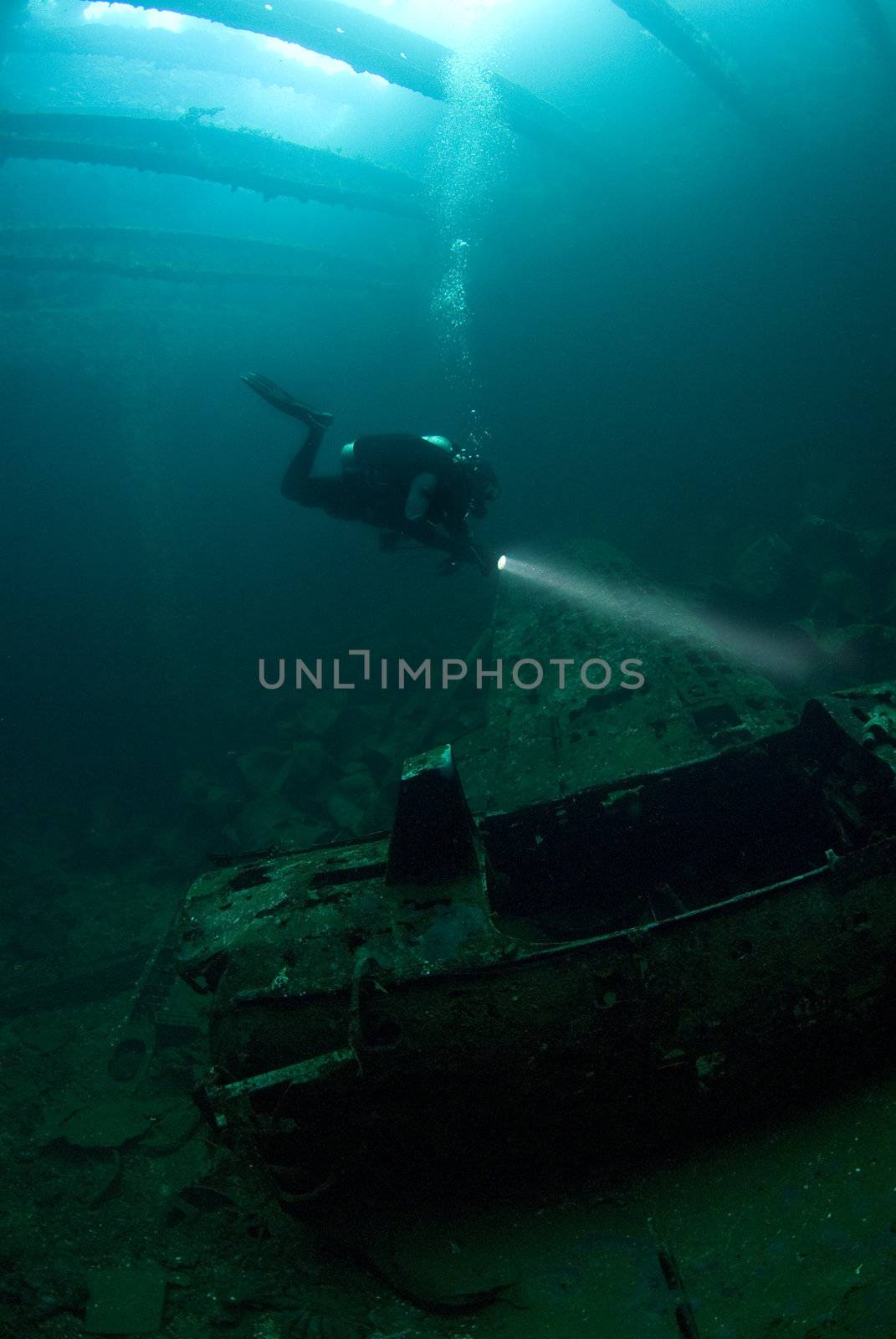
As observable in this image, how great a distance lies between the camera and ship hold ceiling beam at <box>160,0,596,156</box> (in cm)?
682

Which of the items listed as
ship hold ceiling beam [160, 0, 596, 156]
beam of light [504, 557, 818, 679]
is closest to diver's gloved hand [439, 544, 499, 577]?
beam of light [504, 557, 818, 679]

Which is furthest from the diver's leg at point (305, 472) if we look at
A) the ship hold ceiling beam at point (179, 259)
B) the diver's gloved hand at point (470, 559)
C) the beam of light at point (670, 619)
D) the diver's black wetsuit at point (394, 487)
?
the ship hold ceiling beam at point (179, 259)

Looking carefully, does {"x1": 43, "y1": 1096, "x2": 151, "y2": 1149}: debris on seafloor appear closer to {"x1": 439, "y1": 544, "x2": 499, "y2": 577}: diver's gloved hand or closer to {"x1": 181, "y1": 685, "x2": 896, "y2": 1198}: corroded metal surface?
{"x1": 181, "y1": 685, "x2": 896, "y2": 1198}: corroded metal surface

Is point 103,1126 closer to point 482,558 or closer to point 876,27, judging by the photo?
point 482,558

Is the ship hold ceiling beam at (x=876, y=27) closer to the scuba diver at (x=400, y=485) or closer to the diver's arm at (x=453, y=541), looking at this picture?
the scuba diver at (x=400, y=485)

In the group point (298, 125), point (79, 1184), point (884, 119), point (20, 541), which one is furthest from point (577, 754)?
point (298, 125)

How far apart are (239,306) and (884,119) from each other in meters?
13.1

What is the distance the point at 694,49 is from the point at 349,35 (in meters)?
5.27

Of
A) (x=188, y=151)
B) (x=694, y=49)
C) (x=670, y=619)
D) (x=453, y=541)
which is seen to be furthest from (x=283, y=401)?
(x=694, y=49)

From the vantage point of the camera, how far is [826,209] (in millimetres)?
11453

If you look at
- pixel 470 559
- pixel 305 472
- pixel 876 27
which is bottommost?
pixel 470 559

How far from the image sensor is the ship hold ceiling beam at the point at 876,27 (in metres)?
10.0

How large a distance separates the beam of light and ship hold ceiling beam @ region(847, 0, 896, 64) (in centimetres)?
1101

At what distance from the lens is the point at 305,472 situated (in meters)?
5.78
